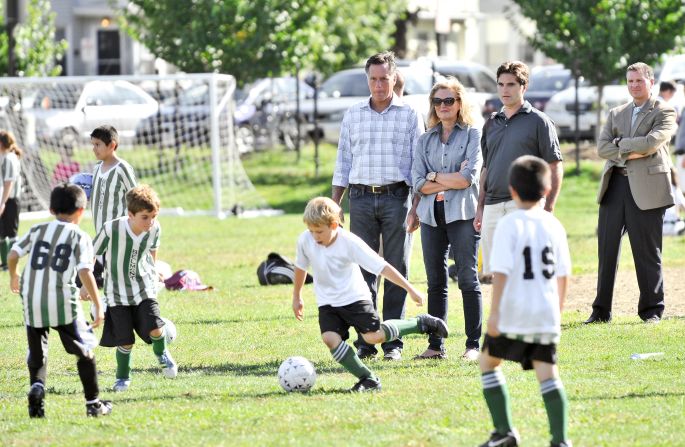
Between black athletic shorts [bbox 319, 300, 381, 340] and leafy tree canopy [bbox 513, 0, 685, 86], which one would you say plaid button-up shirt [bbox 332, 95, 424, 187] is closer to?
black athletic shorts [bbox 319, 300, 381, 340]

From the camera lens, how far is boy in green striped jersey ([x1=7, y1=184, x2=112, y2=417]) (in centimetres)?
733

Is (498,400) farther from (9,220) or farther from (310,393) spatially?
(9,220)

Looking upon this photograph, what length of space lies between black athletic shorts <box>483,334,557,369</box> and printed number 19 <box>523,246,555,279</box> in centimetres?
33

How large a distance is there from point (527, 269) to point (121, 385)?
3.21 metres

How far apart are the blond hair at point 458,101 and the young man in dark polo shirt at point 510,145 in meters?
0.25

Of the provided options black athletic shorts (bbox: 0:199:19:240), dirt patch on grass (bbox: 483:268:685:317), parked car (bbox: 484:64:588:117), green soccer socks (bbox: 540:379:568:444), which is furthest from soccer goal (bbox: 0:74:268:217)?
green soccer socks (bbox: 540:379:568:444)

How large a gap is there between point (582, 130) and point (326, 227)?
20.2m

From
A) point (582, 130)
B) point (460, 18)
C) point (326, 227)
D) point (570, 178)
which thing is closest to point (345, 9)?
point (582, 130)

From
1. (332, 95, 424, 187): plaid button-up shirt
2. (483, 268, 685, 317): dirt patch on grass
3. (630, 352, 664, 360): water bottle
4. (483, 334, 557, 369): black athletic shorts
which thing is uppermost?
(332, 95, 424, 187): plaid button-up shirt

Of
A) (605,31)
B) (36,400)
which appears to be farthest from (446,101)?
(605,31)

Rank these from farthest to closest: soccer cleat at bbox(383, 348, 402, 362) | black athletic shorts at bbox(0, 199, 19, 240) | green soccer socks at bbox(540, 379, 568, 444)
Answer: black athletic shorts at bbox(0, 199, 19, 240), soccer cleat at bbox(383, 348, 402, 362), green soccer socks at bbox(540, 379, 568, 444)

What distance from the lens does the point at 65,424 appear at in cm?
726

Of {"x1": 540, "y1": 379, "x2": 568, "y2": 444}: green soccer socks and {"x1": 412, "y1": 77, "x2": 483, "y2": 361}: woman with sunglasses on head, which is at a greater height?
{"x1": 412, "y1": 77, "x2": 483, "y2": 361}: woman with sunglasses on head

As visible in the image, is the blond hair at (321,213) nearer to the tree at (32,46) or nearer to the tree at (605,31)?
the tree at (605,31)
